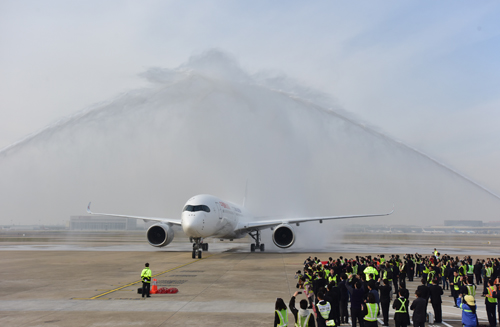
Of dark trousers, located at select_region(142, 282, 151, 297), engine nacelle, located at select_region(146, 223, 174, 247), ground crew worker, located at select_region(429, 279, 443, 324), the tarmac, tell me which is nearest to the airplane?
engine nacelle, located at select_region(146, 223, 174, 247)

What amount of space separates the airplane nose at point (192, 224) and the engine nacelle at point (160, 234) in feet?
16.1

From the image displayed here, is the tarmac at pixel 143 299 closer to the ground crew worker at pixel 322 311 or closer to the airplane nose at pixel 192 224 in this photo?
the ground crew worker at pixel 322 311

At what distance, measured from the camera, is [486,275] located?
18094 millimetres

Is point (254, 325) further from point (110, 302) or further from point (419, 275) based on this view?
point (419, 275)

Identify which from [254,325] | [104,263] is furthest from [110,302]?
[104,263]

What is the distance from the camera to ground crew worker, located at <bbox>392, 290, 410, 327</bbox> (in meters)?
8.67

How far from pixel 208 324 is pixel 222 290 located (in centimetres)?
529

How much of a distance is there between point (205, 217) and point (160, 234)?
6.87m

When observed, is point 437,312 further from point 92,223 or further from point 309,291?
point 92,223

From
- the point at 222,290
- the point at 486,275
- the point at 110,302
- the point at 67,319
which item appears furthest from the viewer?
the point at 486,275

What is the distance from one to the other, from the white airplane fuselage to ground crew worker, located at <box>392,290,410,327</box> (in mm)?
21520

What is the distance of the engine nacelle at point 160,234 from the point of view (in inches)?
1331

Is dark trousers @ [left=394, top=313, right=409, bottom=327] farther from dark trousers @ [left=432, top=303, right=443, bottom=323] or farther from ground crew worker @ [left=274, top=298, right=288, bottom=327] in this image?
ground crew worker @ [left=274, top=298, right=288, bottom=327]

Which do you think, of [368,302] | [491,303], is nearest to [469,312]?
[491,303]
